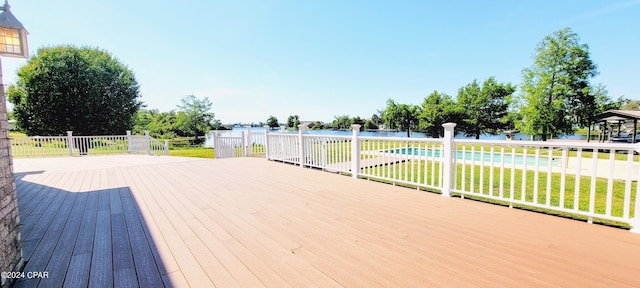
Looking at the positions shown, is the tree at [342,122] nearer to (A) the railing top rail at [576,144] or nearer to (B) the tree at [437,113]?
(B) the tree at [437,113]

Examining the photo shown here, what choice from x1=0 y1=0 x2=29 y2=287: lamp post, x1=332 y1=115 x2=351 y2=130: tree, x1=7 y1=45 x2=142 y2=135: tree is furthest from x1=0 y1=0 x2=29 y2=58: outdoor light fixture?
x1=332 y1=115 x2=351 y2=130: tree

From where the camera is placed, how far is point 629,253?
1.79m

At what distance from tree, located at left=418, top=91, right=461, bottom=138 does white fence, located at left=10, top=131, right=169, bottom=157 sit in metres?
26.8

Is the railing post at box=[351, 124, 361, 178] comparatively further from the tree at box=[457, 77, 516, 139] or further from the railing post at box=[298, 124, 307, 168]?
the tree at box=[457, 77, 516, 139]

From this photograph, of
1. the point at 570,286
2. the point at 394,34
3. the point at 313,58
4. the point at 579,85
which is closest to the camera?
the point at 570,286

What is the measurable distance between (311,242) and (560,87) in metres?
20.4

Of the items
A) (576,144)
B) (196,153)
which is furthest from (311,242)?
(196,153)

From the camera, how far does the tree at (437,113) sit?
2703 centimetres

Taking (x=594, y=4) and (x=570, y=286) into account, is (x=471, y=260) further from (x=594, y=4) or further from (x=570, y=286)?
(x=594, y=4)

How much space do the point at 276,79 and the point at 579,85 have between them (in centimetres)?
2097

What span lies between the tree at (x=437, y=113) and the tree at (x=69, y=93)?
94.9 feet

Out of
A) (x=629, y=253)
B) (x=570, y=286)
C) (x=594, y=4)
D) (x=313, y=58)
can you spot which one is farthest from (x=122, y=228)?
(x=594, y=4)

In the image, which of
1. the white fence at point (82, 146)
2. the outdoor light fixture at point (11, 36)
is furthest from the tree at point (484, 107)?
the outdoor light fixture at point (11, 36)

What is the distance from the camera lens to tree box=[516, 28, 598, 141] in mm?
14773
